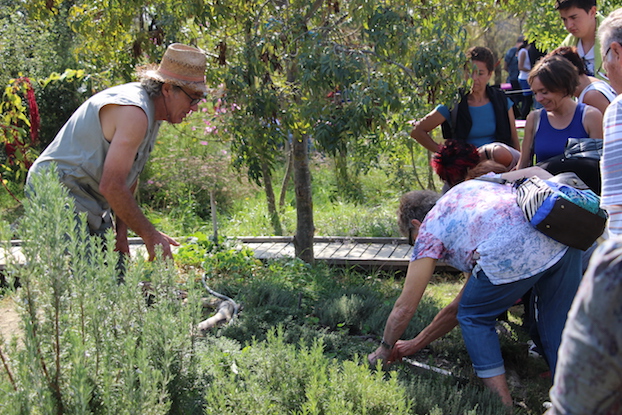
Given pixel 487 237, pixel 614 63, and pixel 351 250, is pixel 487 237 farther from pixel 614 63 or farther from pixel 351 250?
pixel 351 250

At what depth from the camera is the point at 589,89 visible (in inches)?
143

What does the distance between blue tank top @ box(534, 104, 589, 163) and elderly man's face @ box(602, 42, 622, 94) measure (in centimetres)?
129

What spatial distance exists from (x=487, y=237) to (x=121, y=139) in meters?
1.74

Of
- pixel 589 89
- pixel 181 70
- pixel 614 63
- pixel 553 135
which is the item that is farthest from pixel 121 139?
pixel 589 89

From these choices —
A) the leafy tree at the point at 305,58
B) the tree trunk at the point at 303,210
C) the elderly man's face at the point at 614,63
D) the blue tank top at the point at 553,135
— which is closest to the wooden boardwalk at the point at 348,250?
the tree trunk at the point at 303,210

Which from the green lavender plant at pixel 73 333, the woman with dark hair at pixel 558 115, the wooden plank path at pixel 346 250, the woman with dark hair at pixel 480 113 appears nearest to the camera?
the green lavender plant at pixel 73 333

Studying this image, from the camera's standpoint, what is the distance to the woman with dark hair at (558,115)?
3371 millimetres

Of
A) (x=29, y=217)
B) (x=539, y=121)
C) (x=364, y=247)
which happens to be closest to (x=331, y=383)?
(x=29, y=217)

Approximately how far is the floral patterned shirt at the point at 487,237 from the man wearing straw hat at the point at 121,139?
4.09 ft

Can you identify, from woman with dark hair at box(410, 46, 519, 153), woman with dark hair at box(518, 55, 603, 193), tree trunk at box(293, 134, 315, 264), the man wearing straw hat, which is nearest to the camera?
the man wearing straw hat

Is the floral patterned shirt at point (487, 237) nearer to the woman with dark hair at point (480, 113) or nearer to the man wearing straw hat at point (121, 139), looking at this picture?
the man wearing straw hat at point (121, 139)

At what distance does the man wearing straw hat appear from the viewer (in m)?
2.85

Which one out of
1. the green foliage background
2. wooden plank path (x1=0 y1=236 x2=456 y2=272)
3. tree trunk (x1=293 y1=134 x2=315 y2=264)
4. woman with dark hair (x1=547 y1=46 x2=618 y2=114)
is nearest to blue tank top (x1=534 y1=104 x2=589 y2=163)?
woman with dark hair (x1=547 y1=46 x2=618 y2=114)

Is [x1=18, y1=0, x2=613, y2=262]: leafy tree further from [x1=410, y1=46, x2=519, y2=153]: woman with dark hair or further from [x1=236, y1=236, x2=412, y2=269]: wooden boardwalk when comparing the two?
[x1=236, y1=236, x2=412, y2=269]: wooden boardwalk
